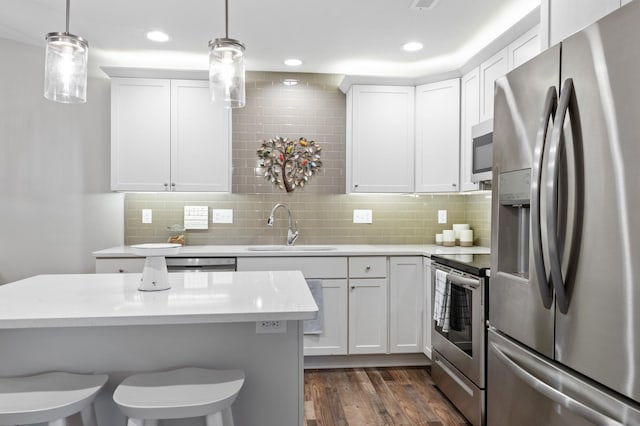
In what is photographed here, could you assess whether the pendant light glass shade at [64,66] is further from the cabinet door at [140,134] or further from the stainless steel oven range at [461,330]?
the stainless steel oven range at [461,330]

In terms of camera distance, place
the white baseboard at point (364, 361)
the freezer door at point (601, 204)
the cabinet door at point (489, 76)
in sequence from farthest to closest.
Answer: the white baseboard at point (364, 361) → the cabinet door at point (489, 76) → the freezer door at point (601, 204)

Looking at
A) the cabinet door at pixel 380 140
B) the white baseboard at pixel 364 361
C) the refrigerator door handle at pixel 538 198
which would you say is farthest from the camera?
the cabinet door at pixel 380 140

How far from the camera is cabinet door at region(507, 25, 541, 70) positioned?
8.53ft

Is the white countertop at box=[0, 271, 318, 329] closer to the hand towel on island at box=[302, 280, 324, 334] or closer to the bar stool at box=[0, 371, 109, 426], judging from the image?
the bar stool at box=[0, 371, 109, 426]

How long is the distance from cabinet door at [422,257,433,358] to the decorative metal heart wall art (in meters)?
1.35

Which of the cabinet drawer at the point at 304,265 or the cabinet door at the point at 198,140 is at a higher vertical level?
the cabinet door at the point at 198,140

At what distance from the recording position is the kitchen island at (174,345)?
1.63 m

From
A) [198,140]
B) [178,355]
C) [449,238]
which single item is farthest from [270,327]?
[449,238]

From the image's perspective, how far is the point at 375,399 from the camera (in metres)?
2.90

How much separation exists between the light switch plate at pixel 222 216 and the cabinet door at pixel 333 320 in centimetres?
113

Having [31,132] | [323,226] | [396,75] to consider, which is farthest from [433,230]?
[31,132]

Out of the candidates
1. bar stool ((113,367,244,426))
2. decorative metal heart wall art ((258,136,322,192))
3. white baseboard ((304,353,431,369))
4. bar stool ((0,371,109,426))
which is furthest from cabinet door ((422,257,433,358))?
bar stool ((0,371,109,426))

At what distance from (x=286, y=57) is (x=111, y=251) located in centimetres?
211

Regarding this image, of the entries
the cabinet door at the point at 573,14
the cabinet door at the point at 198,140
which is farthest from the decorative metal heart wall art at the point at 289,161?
the cabinet door at the point at 573,14
